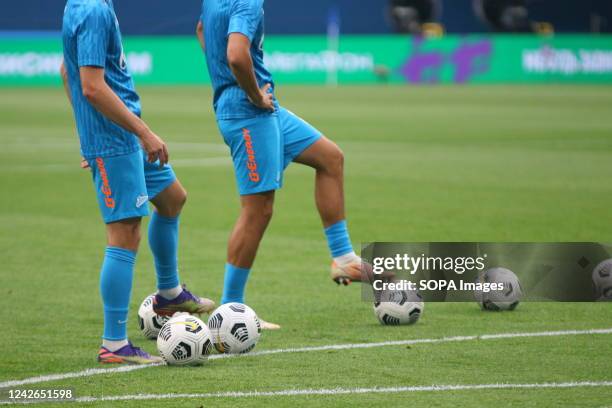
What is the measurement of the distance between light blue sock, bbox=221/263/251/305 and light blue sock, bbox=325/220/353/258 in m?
0.70

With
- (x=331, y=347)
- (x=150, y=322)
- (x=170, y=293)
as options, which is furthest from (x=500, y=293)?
(x=150, y=322)

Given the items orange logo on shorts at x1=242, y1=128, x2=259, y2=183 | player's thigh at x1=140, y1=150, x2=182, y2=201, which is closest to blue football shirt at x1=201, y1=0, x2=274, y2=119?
orange logo on shorts at x1=242, y1=128, x2=259, y2=183

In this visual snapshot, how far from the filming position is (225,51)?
308 inches

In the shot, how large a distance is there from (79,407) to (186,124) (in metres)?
22.0

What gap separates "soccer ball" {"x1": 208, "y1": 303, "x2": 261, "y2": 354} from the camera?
712 cm

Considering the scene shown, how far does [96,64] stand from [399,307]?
2.50 m

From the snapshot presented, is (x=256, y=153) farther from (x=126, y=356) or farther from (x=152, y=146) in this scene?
(x=126, y=356)

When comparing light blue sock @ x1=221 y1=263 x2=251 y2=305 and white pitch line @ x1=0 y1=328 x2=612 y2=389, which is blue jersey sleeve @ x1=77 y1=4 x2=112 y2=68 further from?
light blue sock @ x1=221 y1=263 x2=251 y2=305

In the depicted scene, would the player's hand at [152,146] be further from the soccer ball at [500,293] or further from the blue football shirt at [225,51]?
the soccer ball at [500,293]

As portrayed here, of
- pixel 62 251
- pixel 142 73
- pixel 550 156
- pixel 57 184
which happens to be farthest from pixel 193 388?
pixel 142 73

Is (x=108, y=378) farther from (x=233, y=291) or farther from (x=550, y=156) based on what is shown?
(x=550, y=156)

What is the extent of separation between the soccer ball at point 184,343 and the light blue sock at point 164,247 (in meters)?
1.14

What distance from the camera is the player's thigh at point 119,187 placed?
6887 mm

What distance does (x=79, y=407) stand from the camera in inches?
230
